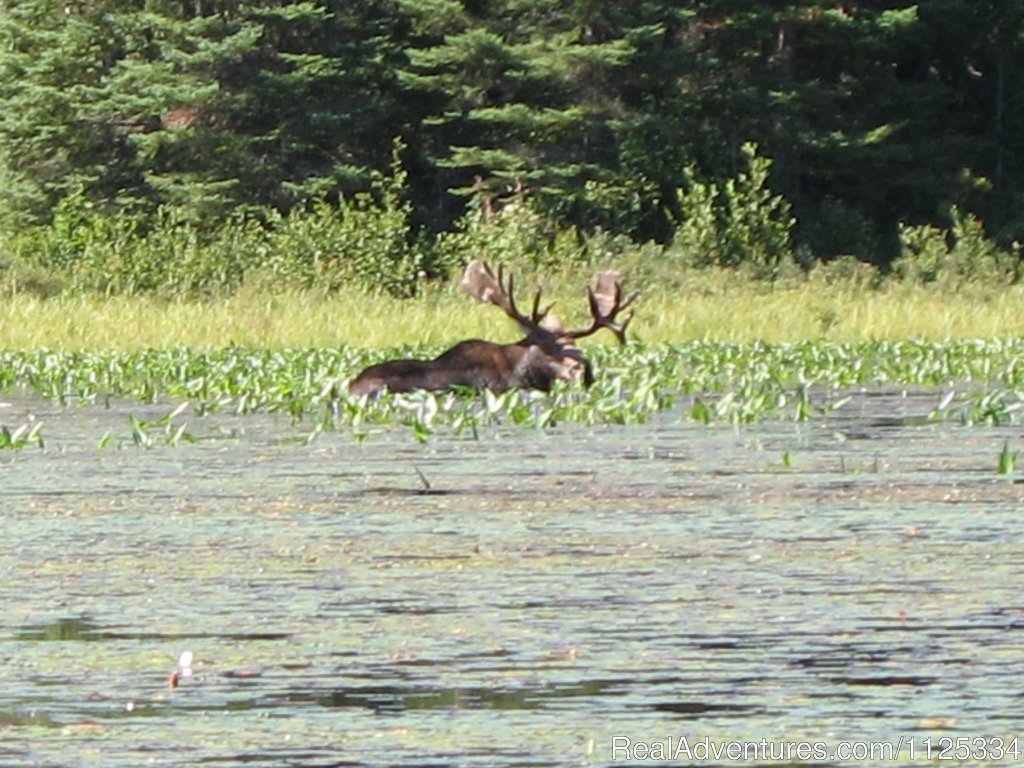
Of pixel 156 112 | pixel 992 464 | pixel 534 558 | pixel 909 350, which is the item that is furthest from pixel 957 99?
pixel 534 558

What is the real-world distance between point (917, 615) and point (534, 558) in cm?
154

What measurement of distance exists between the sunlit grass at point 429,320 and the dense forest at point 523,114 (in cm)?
738

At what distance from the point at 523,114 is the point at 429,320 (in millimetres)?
11807

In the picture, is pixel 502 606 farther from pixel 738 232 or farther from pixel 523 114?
pixel 523 114

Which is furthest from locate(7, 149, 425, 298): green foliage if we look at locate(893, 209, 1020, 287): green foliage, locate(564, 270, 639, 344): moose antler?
locate(564, 270, 639, 344): moose antler

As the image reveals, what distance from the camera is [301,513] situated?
9.05 meters

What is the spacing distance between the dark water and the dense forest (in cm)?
2407

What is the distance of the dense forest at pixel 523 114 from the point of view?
35.7 metres

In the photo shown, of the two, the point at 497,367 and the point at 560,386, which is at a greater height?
the point at 497,367

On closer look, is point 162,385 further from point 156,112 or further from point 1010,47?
point 1010,47

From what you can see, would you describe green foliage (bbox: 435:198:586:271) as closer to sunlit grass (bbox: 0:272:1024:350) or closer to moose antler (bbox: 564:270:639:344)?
sunlit grass (bbox: 0:272:1024:350)

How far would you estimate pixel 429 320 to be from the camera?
78.1 ft

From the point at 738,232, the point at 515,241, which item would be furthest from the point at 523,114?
the point at 738,232

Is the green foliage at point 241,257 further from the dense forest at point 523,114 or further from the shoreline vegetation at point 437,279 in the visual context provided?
the dense forest at point 523,114
